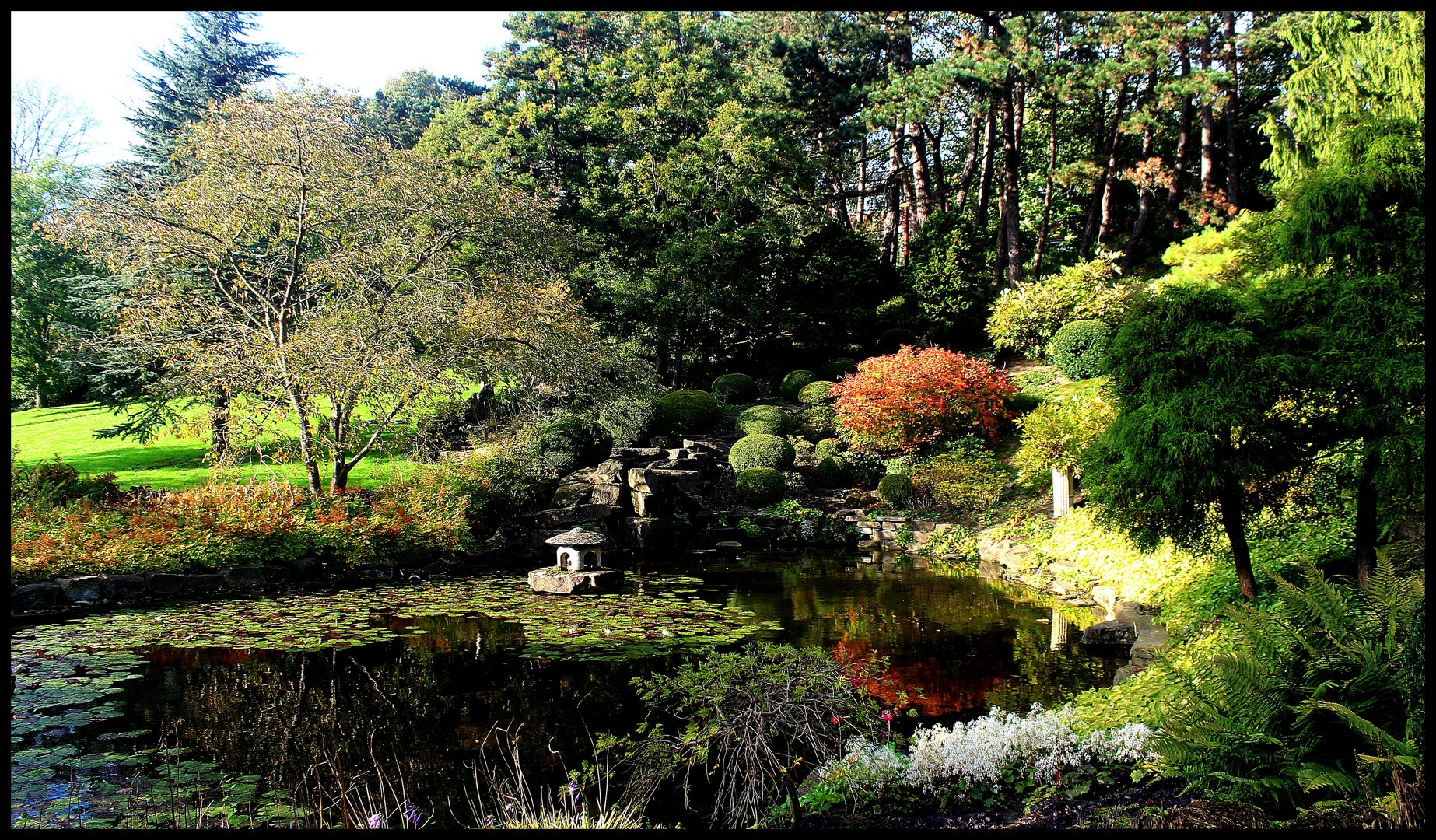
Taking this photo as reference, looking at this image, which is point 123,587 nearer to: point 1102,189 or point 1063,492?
point 1063,492

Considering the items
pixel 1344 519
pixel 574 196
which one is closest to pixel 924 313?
pixel 574 196

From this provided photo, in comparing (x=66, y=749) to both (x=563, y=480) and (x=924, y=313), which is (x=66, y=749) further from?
(x=924, y=313)

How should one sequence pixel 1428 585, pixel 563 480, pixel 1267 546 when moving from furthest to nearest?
pixel 563 480 → pixel 1267 546 → pixel 1428 585


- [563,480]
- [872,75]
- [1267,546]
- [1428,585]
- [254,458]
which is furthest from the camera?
[872,75]

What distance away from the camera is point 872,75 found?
923 inches

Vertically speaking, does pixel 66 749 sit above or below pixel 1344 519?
below

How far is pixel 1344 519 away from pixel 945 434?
8.26 m

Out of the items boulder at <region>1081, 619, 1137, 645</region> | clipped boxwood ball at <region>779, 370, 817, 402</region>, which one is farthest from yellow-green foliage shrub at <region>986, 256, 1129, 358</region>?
boulder at <region>1081, 619, 1137, 645</region>

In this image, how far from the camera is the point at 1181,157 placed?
66.5 feet

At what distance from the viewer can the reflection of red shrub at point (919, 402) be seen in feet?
48.9

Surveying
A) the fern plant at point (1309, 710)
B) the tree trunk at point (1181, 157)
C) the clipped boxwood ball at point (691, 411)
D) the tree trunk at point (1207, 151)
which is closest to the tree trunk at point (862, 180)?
the tree trunk at point (1181, 157)

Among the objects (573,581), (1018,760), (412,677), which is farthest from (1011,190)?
(1018,760)

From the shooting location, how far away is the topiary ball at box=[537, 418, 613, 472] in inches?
549

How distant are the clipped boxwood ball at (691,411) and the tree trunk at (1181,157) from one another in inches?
501
